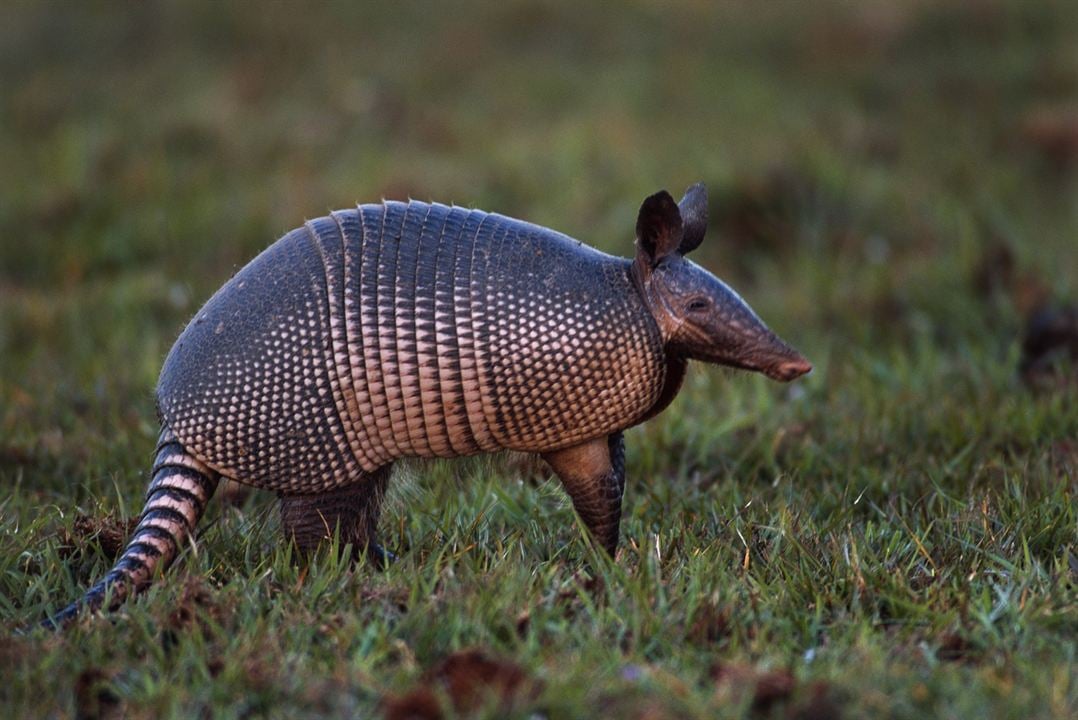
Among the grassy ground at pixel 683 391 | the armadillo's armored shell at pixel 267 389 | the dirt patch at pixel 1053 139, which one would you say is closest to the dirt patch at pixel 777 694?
the grassy ground at pixel 683 391

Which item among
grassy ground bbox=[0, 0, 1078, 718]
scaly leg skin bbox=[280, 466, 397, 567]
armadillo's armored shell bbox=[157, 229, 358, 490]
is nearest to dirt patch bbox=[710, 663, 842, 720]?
grassy ground bbox=[0, 0, 1078, 718]

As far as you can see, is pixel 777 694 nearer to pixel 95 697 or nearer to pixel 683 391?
pixel 95 697

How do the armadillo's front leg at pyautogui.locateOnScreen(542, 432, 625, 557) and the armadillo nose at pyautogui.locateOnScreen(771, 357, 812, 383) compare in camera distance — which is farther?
the armadillo's front leg at pyautogui.locateOnScreen(542, 432, 625, 557)

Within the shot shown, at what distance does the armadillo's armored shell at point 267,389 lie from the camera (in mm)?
4414

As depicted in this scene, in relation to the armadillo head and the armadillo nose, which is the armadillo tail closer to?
the armadillo head

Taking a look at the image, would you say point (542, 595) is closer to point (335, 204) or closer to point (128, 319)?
point (128, 319)

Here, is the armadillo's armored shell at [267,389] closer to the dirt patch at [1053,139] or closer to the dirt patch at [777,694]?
the dirt patch at [777,694]

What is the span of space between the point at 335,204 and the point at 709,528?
562 cm

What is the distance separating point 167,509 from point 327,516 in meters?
0.53

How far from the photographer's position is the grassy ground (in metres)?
3.80

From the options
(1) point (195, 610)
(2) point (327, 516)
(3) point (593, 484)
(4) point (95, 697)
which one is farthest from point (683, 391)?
(4) point (95, 697)

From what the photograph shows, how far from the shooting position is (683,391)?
23.8 feet

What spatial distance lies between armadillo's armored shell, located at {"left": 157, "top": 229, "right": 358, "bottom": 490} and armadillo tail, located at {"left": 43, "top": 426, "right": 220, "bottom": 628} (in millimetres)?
99

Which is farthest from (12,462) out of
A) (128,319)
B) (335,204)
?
(335,204)
